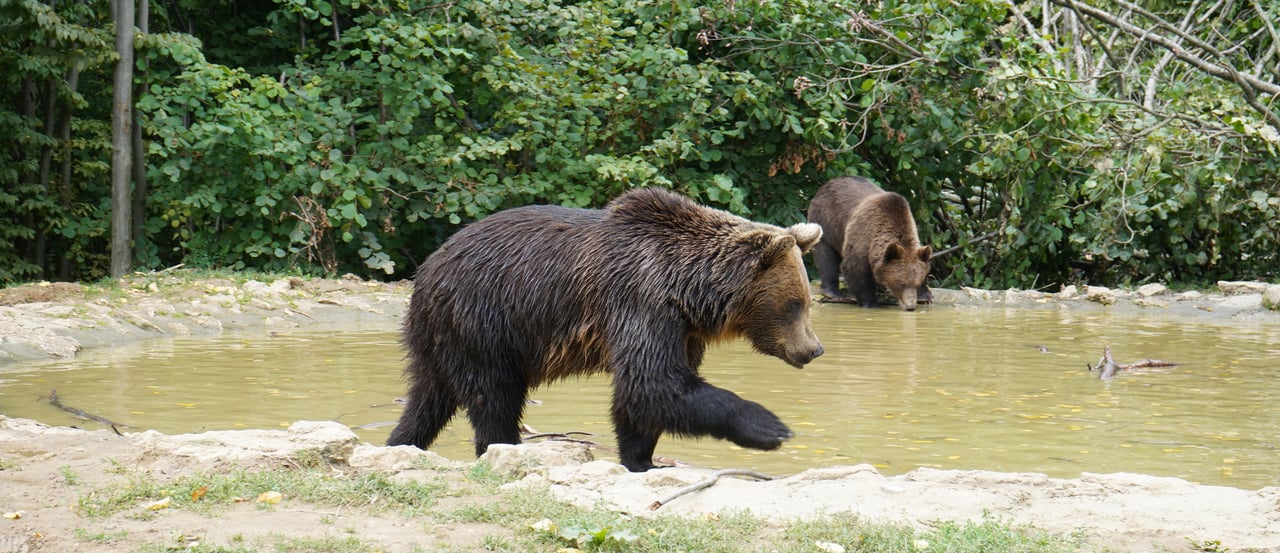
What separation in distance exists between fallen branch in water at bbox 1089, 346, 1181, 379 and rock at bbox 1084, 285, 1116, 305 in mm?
5154

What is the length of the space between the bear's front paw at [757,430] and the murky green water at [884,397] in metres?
0.65

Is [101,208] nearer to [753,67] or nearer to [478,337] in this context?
[753,67]

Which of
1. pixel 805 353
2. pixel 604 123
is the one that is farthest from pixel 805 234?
pixel 604 123

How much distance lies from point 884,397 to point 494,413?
3369 mm

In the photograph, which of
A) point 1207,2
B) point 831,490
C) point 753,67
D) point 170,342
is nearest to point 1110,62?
point 1207,2

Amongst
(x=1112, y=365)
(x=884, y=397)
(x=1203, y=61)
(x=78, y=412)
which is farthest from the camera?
(x=1203, y=61)

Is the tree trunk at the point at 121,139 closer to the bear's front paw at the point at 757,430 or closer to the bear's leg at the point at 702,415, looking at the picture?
the bear's leg at the point at 702,415

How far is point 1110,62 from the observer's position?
16.7m

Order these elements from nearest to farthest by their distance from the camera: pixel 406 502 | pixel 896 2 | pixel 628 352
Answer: pixel 406 502, pixel 628 352, pixel 896 2

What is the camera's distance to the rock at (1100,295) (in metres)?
14.8

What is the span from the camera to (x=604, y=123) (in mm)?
16797

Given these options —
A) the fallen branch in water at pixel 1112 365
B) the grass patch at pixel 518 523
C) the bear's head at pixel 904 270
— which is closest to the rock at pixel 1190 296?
the bear's head at pixel 904 270

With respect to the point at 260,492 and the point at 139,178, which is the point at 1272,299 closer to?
the point at 260,492

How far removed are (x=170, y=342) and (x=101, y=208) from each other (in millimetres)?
5645
